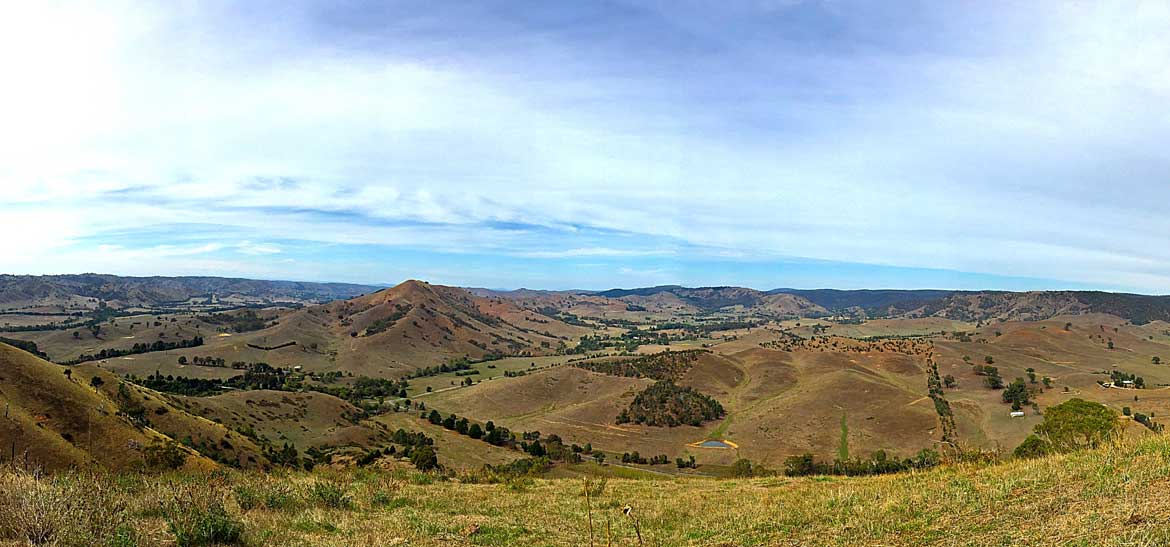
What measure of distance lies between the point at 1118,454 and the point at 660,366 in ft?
463

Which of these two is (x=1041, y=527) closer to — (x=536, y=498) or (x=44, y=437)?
(x=536, y=498)


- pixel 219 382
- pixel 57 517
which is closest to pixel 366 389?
pixel 219 382

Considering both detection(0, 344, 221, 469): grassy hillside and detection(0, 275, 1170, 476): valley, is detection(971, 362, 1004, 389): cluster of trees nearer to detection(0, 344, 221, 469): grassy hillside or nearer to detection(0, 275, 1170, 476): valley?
detection(0, 275, 1170, 476): valley

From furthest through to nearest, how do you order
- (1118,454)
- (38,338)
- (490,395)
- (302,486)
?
(38,338) < (490,395) < (302,486) < (1118,454)

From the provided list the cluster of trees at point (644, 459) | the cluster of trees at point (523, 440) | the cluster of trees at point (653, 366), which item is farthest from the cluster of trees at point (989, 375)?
the cluster of trees at point (523, 440)

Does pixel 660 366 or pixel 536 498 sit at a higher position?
pixel 536 498

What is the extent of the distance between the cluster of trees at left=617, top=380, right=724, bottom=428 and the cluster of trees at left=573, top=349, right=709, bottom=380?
1586 centimetres

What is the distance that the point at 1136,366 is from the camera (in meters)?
148

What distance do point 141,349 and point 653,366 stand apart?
517 ft

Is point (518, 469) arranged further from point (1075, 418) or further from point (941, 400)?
point (941, 400)

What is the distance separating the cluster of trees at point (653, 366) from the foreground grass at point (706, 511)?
12532 cm

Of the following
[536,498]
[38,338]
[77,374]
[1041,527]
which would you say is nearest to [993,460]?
[1041,527]

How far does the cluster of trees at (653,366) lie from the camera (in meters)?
142

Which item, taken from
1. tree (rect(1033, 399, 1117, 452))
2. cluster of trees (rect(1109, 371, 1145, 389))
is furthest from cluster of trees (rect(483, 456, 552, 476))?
cluster of trees (rect(1109, 371, 1145, 389))
